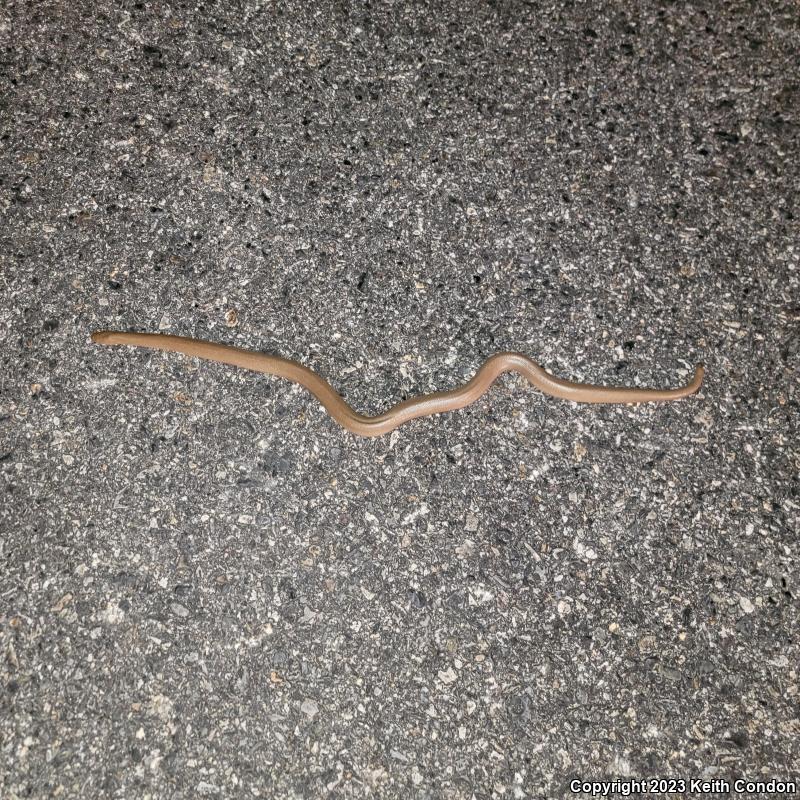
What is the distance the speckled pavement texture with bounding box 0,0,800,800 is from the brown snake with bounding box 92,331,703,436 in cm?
6

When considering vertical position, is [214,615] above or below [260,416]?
below

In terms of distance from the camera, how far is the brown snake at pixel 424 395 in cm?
267

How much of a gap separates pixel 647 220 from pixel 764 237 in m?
0.50

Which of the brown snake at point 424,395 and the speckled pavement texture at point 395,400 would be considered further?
the brown snake at point 424,395

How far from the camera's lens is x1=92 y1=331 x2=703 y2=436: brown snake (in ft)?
8.76

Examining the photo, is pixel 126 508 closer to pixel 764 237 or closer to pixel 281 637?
pixel 281 637

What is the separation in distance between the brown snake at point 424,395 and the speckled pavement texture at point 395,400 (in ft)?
0.18

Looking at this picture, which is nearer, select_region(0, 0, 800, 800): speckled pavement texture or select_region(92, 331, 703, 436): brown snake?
select_region(0, 0, 800, 800): speckled pavement texture

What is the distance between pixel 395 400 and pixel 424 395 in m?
0.12

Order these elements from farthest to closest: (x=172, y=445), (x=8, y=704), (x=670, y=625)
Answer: (x=172, y=445)
(x=670, y=625)
(x=8, y=704)

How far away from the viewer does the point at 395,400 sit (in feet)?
8.98

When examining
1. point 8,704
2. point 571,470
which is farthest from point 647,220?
point 8,704

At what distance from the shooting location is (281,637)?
2.37 m

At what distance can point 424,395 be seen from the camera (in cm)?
270
